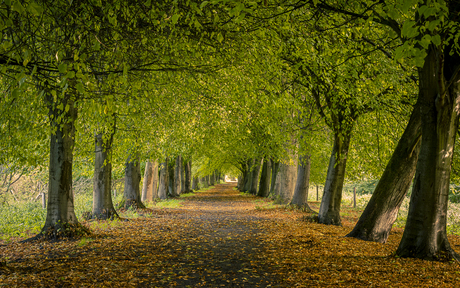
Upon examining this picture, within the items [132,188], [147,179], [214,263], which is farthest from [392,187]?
[147,179]

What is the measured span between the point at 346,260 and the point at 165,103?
24.8 ft

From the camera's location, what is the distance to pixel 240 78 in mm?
9016

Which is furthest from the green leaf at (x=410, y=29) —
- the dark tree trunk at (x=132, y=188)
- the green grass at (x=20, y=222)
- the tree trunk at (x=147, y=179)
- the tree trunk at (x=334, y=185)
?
the tree trunk at (x=147, y=179)

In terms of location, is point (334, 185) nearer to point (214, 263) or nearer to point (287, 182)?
point (214, 263)

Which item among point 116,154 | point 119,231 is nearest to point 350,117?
point 119,231

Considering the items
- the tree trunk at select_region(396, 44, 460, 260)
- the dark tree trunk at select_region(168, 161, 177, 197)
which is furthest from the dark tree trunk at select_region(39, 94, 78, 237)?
the dark tree trunk at select_region(168, 161, 177, 197)

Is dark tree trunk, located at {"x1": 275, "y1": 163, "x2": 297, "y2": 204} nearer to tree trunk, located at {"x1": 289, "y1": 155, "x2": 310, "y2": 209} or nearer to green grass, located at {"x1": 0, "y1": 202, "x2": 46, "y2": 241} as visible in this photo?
tree trunk, located at {"x1": 289, "y1": 155, "x2": 310, "y2": 209}

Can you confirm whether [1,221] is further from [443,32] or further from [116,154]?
[443,32]

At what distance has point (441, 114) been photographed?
19.9 feet

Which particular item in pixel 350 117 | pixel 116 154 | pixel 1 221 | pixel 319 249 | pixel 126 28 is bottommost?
pixel 1 221

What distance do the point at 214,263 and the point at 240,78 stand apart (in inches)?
191

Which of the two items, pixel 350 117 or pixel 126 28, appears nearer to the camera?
pixel 126 28

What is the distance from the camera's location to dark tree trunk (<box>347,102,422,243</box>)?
8133mm

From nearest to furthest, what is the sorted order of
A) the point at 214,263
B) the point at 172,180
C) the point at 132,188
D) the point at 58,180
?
the point at 214,263, the point at 58,180, the point at 132,188, the point at 172,180
